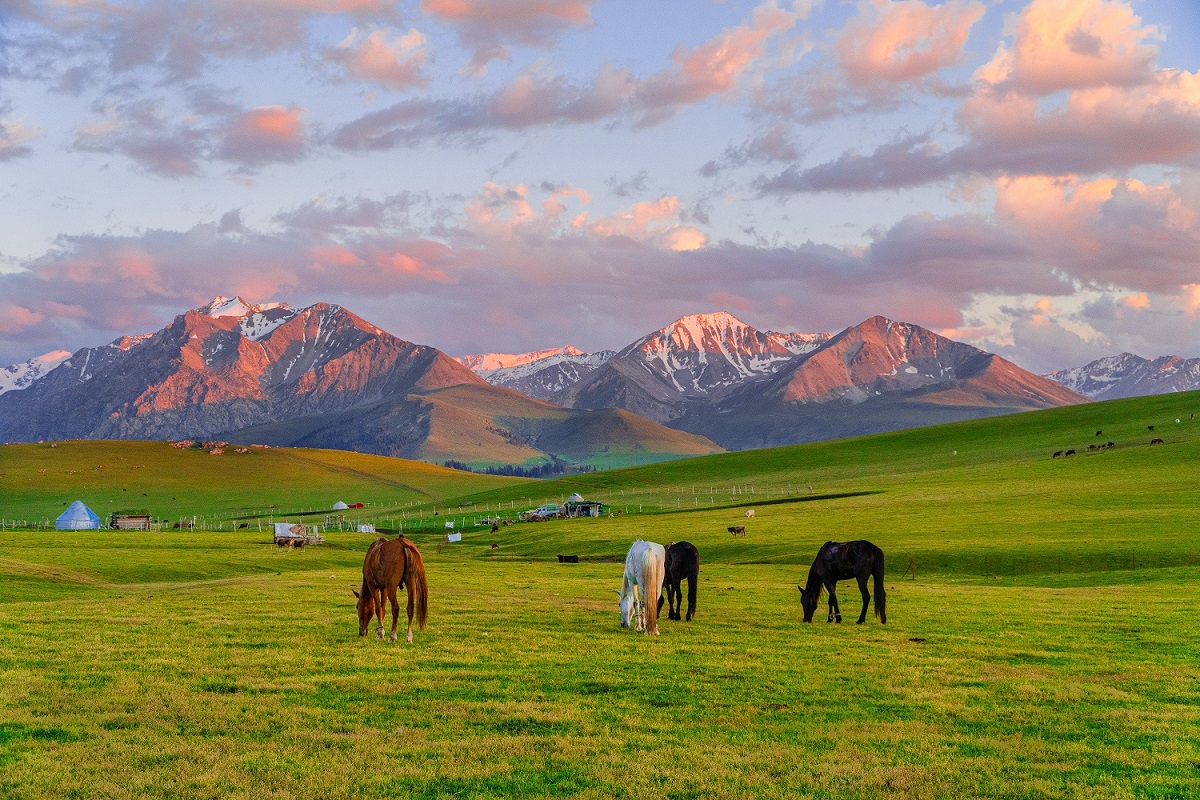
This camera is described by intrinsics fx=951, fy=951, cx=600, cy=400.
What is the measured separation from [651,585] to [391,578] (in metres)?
7.38

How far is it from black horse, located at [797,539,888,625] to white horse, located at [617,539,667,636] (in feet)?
19.1

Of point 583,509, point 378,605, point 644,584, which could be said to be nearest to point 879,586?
point 644,584

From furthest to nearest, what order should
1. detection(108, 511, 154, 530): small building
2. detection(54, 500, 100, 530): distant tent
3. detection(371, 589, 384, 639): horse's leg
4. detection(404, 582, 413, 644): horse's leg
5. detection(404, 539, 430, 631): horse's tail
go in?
detection(54, 500, 100, 530): distant tent → detection(108, 511, 154, 530): small building → detection(371, 589, 384, 639): horse's leg → detection(404, 539, 430, 631): horse's tail → detection(404, 582, 413, 644): horse's leg

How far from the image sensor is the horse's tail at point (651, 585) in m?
27.2

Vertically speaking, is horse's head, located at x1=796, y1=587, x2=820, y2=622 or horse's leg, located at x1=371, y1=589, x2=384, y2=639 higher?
horse's leg, located at x1=371, y1=589, x2=384, y2=639

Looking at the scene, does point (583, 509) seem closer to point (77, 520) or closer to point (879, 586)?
point (77, 520)

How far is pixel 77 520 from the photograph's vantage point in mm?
142375

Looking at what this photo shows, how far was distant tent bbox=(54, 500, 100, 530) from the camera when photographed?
14100cm

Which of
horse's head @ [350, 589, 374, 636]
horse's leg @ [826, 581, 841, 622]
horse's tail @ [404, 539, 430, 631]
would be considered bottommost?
horse's leg @ [826, 581, 841, 622]

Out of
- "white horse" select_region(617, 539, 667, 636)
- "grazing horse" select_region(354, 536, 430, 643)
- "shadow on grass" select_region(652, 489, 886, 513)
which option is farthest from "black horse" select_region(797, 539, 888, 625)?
"shadow on grass" select_region(652, 489, 886, 513)

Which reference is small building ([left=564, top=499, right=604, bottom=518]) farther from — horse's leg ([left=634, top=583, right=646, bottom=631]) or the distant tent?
horse's leg ([left=634, top=583, right=646, bottom=631])

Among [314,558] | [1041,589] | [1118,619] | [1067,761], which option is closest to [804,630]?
[1118,619]

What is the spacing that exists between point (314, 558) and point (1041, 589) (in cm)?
5540

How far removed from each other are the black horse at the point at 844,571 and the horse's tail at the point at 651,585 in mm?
5830
